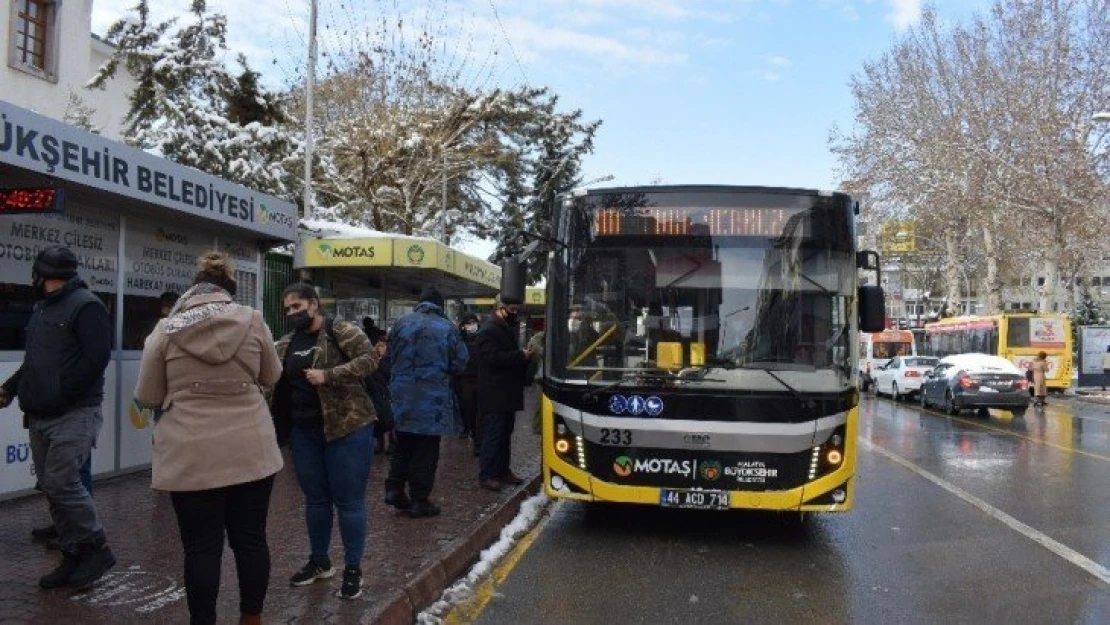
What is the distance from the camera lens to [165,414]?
3.93 meters

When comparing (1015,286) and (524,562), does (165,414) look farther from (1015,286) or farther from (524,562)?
(1015,286)

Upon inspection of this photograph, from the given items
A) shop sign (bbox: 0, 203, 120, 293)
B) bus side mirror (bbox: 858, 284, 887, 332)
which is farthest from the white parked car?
shop sign (bbox: 0, 203, 120, 293)

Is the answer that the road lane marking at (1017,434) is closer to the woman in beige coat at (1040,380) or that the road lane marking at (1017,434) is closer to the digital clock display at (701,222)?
the woman in beige coat at (1040,380)

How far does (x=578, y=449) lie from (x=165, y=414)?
3.77 metres

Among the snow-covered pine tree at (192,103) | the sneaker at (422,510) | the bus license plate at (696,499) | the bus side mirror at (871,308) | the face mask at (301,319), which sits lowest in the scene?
the sneaker at (422,510)

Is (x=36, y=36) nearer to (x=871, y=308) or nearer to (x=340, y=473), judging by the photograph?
Answer: (x=871, y=308)

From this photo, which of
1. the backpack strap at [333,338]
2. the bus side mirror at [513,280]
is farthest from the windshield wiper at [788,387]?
the backpack strap at [333,338]

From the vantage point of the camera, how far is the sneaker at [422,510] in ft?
24.2

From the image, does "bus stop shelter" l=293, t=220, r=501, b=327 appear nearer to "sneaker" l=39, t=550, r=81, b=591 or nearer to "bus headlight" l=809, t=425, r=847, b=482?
"sneaker" l=39, t=550, r=81, b=591

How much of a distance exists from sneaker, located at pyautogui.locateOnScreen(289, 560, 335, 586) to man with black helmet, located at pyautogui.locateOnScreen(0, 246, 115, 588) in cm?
107

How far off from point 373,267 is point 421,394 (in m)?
6.48

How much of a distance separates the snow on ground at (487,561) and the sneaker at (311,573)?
617mm

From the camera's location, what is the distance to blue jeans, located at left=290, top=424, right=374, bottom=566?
16.5 ft

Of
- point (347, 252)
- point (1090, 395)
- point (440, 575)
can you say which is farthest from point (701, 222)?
point (1090, 395)
